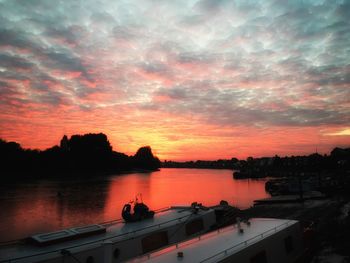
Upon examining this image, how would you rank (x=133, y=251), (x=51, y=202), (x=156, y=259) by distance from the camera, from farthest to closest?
(x=51, y=202), (x=133, y=251), (x=156, y=259)

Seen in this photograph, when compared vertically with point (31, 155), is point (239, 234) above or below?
below

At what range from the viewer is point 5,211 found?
181 ft

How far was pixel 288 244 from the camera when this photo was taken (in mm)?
15461

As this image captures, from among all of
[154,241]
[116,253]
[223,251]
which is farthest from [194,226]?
[223,251]

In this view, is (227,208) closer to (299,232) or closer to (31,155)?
(299,232)

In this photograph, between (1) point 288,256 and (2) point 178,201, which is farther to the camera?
(2) point 178,201

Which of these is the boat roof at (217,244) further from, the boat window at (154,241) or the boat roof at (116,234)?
the boat roof at (116,234)

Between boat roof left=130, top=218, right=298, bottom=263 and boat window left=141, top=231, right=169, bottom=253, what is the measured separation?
4.98 m

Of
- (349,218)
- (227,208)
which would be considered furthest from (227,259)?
(227,208)

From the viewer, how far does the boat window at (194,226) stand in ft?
68.3

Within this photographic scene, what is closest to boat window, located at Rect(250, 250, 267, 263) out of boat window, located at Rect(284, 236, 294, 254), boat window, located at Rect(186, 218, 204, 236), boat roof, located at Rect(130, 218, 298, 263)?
A: boat roof, located at Rect(130, 218, 298, 263)

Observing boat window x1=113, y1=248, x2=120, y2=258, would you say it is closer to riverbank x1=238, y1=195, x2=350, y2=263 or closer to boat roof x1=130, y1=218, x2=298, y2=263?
boat roof x1=130, y1=218, x2=298, y2=263

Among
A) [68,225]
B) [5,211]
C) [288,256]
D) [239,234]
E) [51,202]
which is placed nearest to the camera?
[239,234]

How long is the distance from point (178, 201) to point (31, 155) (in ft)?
407
